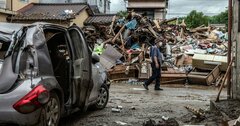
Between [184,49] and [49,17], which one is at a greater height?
[49,17]

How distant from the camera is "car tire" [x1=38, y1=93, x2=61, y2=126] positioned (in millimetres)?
6074

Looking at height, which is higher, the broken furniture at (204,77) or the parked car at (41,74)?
the parked car at (41,74)

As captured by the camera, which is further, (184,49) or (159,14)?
(159,14)

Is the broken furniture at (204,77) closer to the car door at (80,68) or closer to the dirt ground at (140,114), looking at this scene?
the dirt ground at (140,114)

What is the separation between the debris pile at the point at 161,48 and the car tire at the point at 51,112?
11930 millimetres

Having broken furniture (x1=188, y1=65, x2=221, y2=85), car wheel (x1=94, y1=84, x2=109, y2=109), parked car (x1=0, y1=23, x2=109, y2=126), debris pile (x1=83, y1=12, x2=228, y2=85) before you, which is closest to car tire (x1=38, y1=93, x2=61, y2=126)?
parked car (x1=0, y1=23, x2=109, y2=126)

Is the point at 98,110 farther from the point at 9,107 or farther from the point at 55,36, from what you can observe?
the point at 9,107

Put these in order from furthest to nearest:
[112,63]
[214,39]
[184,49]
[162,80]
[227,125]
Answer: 1. [214,39]
2. [184,49]
3. [112,63]
4. [162,80]
5. [227,125]

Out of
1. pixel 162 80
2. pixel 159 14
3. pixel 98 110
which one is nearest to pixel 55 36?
pixel 98 110

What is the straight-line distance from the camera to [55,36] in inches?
316

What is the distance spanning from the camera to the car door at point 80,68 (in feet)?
24.9

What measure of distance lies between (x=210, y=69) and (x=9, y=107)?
14622 millimetres

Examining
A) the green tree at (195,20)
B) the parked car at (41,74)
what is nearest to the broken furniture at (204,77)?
the parked car at (41,74)

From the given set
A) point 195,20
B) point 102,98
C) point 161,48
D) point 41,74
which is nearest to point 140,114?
point 102,98
